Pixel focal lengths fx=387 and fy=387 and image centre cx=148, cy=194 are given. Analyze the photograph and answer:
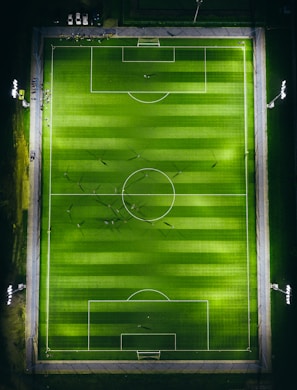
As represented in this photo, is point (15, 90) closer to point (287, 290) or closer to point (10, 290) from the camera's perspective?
point (10, 290)

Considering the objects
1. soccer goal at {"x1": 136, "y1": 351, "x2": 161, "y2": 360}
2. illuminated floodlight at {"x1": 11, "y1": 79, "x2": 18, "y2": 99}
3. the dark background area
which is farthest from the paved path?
illuminated floodlight at {"x1": 11, "y1": 79, "x2": 18, "y2": 99}

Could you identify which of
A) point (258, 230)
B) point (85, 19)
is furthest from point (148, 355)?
point (85, 19)

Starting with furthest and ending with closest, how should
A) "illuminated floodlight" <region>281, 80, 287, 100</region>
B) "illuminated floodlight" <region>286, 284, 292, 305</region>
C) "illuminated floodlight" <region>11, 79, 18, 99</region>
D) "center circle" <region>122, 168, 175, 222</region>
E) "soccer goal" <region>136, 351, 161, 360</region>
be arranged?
"illuminated floodlight" <region>11, 79, 18, 99</region> → "center circle" <region>122, 168, 175, 222</region> → "illuminated floodlight" <region>281, 80, 287, 100</region> → "soccer goal" <region>136, 351, 161, 360</region> → "illuminated floodlight" <region>286, 284, 292, 305</region>

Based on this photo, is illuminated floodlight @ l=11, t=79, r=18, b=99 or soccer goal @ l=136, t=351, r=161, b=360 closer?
soccer goal @ l=136, t=351, r=161, b=360

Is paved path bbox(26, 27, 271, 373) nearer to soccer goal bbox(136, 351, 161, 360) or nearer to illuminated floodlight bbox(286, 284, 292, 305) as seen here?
soccer goal bbox(136, 351, 161, 360)

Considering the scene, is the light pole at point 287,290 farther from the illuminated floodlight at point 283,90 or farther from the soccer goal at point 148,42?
the soccer goal at point 148,42

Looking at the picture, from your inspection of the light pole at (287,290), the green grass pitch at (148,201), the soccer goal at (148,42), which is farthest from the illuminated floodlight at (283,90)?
the light pole at (287,290)
